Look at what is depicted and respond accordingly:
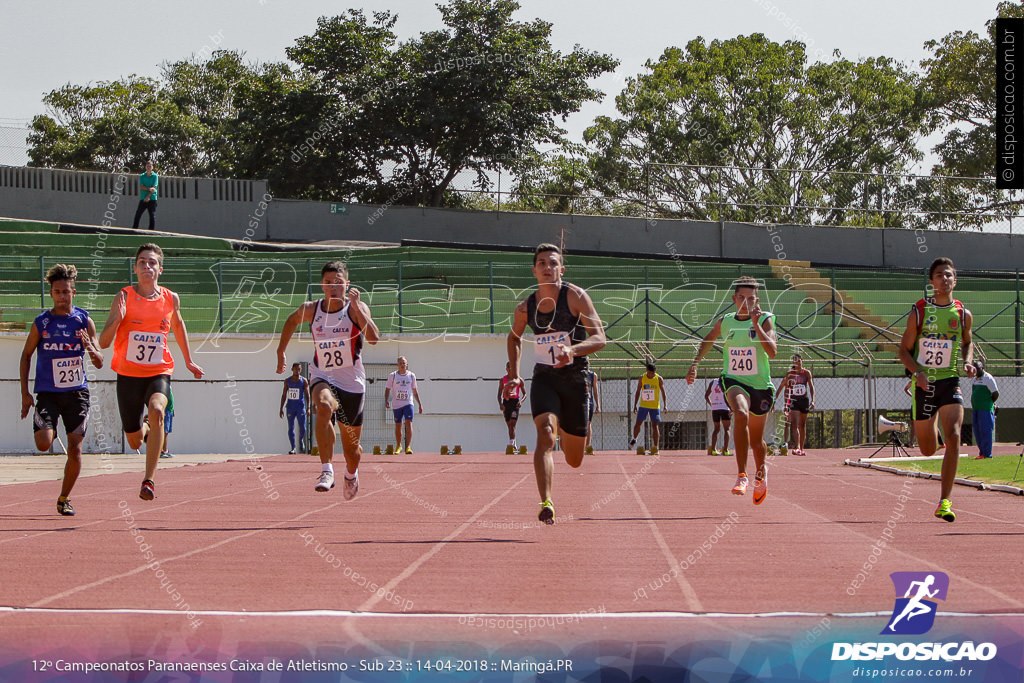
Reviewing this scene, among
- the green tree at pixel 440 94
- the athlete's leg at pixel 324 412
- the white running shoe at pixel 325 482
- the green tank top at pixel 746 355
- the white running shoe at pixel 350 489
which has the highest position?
the green tree at pixel 440 94

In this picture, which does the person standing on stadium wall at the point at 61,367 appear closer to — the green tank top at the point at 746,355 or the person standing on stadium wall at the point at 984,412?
the green tank top at the point at 746,355

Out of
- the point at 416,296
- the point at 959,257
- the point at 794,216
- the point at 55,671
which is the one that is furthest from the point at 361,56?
the point at 55,671

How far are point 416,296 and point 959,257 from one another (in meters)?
22.4

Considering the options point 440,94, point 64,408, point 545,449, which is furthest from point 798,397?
point 440,94

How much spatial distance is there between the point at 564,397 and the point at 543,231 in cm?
3204

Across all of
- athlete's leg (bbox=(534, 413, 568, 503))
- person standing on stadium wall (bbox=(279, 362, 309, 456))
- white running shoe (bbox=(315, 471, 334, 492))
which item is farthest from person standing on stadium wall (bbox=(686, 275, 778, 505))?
person standing on stadium wall (bbox=(279, 362, 309, 456))

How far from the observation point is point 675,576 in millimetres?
6367

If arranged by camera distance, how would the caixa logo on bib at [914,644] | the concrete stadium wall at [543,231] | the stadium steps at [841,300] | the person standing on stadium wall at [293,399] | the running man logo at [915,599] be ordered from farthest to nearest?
the concrete stadium wall at [543,231] < the stadium steps at [841,300] < the person standing on stadium wall at [293,399] < the running man logo at [915,599] < the caixa logo on bib at [914,644]

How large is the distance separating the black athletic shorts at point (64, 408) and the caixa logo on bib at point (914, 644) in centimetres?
655

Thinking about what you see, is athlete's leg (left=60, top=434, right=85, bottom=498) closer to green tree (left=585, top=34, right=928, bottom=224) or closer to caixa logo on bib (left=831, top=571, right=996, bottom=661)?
caixa logo on bib (left=831, top=571, right=996, bottom=661)

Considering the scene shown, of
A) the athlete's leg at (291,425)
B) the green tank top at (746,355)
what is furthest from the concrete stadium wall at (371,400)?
the green tank top at (746,355)

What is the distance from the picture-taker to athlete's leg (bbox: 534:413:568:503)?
26.3 ft

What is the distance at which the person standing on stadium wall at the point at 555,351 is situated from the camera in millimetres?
8102

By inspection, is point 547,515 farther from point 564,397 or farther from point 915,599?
point 915,599
